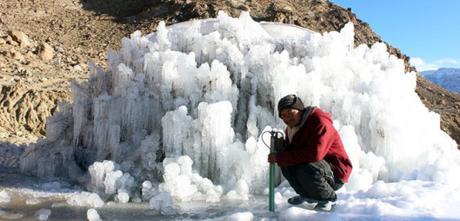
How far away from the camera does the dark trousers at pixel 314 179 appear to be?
4.38m

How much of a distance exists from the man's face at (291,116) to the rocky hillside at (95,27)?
33.1 feet

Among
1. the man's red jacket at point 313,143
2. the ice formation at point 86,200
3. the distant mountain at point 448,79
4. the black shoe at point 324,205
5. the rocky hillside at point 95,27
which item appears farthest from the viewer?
the distant mountain at point 448,79

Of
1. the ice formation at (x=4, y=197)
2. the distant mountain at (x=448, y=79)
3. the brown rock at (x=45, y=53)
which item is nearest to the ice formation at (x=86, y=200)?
the ice formation at (x=4, y=197)

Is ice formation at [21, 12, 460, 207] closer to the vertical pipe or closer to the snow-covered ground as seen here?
the snow-covered ground

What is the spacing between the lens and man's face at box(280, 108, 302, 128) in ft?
14.0

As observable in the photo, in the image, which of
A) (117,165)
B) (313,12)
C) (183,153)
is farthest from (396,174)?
(313,12)

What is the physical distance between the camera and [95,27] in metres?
24.4

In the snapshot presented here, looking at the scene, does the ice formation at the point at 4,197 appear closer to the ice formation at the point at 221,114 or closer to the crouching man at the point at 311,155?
the ice formation at the point at 221,114

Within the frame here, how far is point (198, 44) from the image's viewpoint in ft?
22.2

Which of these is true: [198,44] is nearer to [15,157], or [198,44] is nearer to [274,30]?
[274,30]

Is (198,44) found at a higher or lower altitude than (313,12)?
lower

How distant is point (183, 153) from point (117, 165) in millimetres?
700

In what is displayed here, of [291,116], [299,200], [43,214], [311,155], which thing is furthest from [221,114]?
[43,214]

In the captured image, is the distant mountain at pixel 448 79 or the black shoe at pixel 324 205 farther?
the distant mountain at pixel 448 79
